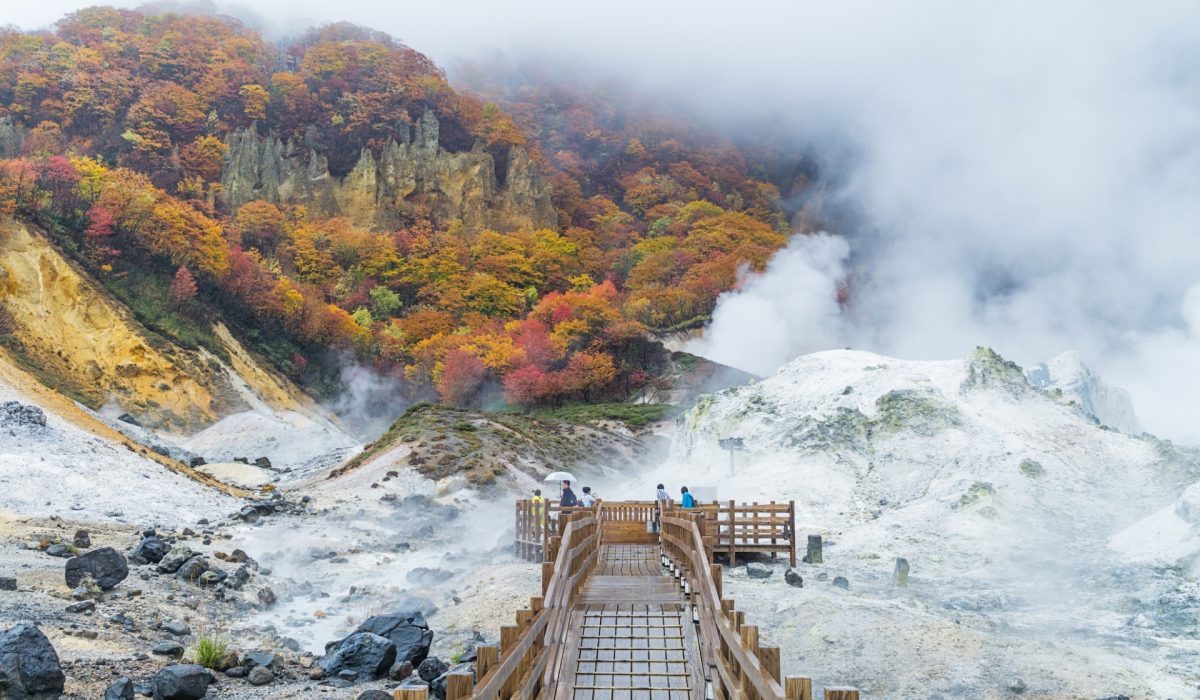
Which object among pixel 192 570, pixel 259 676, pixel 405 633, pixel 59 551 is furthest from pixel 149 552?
pixel 259 676

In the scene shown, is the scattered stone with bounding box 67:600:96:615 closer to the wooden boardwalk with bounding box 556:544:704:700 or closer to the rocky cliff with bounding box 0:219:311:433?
the wooden boardwalk with bounding box 556:544:704:700

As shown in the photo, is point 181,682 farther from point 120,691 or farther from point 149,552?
point 149,552

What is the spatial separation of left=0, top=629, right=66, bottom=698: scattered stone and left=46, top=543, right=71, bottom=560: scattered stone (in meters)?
7.19

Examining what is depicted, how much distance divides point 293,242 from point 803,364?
44.8 metres

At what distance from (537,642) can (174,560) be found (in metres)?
11.3

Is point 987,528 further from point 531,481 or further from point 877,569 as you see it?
point 531,481

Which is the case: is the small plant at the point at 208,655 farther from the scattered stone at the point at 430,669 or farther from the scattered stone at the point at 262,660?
the scattered stone at the point at 430,669

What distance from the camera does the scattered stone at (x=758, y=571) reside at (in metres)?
16.9

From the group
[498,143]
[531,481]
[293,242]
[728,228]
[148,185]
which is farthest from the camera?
[498,143]

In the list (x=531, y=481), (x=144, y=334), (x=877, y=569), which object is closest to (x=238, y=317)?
(x=144, y=334)

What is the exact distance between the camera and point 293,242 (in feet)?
206

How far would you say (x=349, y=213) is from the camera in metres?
69.7

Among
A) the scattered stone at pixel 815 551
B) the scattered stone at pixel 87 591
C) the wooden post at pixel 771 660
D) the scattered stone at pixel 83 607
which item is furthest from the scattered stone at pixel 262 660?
the scattered stone at pixel 815 551

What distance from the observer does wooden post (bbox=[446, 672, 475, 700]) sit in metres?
4.12
